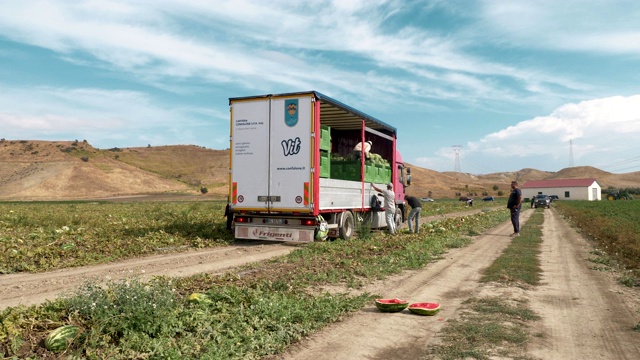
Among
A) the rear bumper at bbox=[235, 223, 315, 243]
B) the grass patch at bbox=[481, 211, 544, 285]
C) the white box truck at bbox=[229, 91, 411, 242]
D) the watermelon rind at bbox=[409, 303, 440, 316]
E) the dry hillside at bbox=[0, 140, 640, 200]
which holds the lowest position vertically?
the watermelon rind at bbox=[409, 303, 440, 316]

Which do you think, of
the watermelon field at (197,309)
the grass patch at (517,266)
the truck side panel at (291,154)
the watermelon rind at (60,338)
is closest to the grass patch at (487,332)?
the watermelon field at (197,309)

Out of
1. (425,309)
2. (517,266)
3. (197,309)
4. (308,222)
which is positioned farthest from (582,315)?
(308,222)

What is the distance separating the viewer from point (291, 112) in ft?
47.2

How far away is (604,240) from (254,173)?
13282mm

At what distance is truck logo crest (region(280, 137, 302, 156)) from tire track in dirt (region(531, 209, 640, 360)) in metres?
7.53

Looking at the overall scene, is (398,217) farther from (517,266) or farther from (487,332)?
(487,332)

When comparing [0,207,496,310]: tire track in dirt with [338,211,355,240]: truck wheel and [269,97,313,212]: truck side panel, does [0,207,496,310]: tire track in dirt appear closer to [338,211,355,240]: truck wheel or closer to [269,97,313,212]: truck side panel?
[269,97,313,212]: truck side panel

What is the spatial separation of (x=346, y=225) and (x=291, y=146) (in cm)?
374

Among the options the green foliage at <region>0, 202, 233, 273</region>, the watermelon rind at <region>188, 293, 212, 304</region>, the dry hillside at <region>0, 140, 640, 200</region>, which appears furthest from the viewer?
the dry hillside at <region>0, 140, 640, 200</region>

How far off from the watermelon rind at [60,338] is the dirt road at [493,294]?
2.28 metres

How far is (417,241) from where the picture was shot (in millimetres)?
15312

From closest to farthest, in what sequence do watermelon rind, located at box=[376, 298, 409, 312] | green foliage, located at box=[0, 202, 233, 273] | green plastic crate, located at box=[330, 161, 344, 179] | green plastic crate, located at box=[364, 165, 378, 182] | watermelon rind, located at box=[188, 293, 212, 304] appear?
1. watermelon rind, located at box=[188, 293, 212, 304]
2. watermelon rind, located at box=[376, 298, 409, 312]
3. green foliage, located at box=[0, 202, 233, 273]
4. green plastic crate, located at box=[330, 161, 344, 179]
5. green plastic crate, located at box=[364, 165, 378, 182]

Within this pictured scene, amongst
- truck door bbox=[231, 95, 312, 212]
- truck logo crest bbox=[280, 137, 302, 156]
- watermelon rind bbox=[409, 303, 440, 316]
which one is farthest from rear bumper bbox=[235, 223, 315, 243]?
watermelon rind bbox=[409, 303, 440, 316]

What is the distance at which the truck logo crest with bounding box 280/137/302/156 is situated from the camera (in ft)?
47.0
